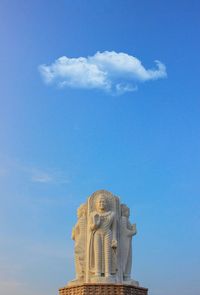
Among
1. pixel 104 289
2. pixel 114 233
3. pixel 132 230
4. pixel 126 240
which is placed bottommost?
pixel 104 289

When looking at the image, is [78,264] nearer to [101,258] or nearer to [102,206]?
[101,258]

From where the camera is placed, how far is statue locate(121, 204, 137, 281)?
44.1 feet

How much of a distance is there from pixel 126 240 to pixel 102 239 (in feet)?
2.77

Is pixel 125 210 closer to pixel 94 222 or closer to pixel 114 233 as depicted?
pixel 114 233

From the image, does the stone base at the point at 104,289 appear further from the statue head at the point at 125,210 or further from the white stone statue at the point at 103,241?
the statue head at the point at 125,210

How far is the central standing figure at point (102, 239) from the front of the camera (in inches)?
514

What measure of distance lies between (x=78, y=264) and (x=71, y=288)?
2.77 feet

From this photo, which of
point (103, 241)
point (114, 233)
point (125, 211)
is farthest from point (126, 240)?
point (125, 211)

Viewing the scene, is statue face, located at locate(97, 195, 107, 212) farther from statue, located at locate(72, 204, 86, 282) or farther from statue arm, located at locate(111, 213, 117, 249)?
statue, located at locate(72, 204, 86, 282)

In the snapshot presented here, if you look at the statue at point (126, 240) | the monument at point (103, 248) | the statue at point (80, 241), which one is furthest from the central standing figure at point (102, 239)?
the statue at point (126, 240)

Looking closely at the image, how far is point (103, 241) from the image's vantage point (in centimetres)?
1335

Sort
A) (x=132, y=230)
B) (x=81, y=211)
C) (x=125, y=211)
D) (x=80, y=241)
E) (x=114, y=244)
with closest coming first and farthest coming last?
(x=114, y=244) < (x=80, y=241) < (x=132, y=230) < (x=81, y=211) < (x=125, y=211)

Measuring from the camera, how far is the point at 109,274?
12922 millimetres

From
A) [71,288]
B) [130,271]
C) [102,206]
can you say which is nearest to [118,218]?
[102,206]
